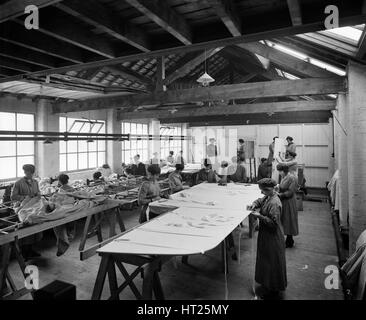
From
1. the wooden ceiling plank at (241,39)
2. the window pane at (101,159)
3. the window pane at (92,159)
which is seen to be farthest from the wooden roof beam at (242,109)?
the wooden ceiling plank at (241,39)

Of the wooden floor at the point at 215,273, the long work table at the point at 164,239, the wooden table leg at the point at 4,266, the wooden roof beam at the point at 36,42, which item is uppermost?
the wooden roof beam at the point at 36,42

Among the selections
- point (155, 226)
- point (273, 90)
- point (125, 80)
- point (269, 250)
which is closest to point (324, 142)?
point (273, 90)

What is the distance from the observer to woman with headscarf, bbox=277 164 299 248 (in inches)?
218

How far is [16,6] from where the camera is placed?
205 centimetres

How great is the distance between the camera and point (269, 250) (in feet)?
12.6

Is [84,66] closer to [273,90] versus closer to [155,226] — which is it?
[155,226]

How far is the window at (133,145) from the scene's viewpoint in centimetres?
1358

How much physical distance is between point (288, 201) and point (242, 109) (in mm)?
4699

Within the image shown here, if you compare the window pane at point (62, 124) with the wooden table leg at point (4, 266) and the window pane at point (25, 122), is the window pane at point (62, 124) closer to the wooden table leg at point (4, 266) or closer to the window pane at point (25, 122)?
the window pane at point (25, 122)

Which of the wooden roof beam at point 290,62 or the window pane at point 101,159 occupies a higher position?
the wooden roof beam at point 290,62

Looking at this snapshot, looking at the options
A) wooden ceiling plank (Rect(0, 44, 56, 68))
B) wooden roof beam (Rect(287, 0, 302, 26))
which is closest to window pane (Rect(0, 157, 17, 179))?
wooden ceiling plank (Rect(0, 44, 56, 68))

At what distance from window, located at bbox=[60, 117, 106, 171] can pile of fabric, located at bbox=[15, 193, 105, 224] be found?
16.0 ft

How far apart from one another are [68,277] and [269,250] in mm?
3187

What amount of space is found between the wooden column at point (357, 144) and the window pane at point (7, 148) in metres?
8.86
